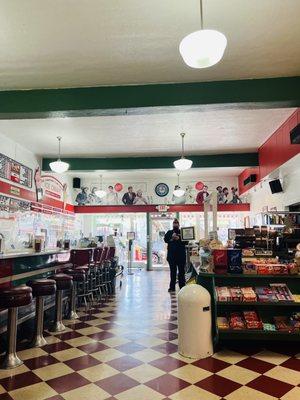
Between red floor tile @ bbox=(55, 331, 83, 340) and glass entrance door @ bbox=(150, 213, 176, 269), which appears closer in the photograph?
red floor tile @ bbox=(55, 331, 83, 340)

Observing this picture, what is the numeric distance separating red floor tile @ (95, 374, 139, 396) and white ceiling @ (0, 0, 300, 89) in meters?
3.41

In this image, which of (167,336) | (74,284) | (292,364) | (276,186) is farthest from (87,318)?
(276,186)

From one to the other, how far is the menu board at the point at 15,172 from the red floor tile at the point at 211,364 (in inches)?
223

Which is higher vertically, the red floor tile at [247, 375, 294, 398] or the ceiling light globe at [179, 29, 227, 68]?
the ceiling light globe at [179, 29, 227, 68]

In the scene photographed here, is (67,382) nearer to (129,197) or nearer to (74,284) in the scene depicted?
(74,284)

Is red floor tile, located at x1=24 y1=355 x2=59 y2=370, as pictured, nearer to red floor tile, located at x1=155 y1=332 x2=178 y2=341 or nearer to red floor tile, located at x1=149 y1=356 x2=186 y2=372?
red floor tile, located at x1=149 y1=356 x2=186 y2=372

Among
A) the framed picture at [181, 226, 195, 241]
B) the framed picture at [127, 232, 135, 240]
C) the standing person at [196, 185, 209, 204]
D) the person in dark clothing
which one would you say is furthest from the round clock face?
the framed picture at [181, 226, 195, 241]

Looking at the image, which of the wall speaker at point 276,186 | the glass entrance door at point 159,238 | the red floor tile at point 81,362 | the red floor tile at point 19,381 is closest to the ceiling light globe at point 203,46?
the red floor tile at point 81,362

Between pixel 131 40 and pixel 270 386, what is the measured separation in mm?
3643

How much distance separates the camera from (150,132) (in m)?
6.99

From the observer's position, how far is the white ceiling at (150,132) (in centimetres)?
615

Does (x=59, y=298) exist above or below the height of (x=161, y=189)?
below

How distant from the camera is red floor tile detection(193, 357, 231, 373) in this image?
10.4ft

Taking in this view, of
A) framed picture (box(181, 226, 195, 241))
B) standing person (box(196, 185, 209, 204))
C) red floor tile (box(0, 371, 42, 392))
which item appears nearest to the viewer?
red floor tile (box(0, 371, 42, 392))
